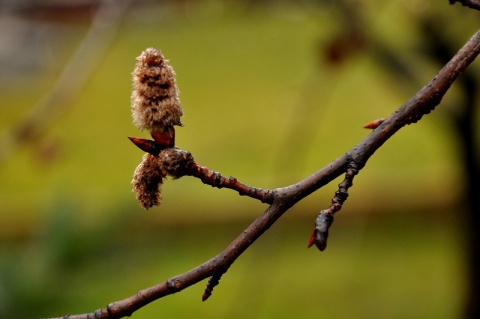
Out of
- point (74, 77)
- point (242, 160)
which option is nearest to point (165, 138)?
point (74, 77)

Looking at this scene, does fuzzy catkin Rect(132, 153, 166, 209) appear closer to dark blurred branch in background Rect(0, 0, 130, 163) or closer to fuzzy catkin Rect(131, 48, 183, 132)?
fuzzy catkin Rect(131, 48, 183, 132)

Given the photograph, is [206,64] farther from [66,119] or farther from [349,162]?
[349,162]

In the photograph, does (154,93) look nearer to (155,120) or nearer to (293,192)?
(155,120)

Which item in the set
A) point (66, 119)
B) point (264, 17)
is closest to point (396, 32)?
point (264, 17)

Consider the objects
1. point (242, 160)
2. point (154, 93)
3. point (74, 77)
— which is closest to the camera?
point (154, 93)

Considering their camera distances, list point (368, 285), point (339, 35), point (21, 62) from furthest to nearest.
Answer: point (21, 62), point (368, 285), point (339, 35)

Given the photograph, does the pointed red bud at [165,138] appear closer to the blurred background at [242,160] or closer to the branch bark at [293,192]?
the branch bark at [293,192]
